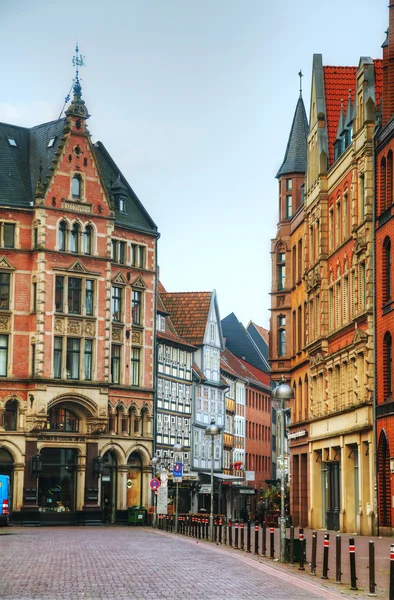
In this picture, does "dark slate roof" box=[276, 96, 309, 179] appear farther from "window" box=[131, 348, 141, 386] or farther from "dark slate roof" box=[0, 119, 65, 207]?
"window" box=[131, 348, 141, 386]

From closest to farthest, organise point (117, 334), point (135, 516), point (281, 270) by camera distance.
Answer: point (281, 270) → point (135, 516) → point (117, 334)

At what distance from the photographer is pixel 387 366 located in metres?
50.5

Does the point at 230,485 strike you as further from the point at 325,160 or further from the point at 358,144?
the point at 358,144

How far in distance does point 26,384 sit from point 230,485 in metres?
40.1

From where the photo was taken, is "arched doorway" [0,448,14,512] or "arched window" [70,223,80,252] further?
"arched window" [70,223,80,252]

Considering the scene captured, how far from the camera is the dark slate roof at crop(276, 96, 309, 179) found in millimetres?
73938

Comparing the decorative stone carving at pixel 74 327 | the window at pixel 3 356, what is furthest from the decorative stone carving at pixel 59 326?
the window at pixel 3 356

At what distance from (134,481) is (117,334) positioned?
9.35m

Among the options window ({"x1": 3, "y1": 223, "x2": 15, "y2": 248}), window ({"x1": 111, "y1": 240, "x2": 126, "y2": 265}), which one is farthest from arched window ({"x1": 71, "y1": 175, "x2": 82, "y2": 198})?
A: window ({"x1": 111, "y1": 240, "x2": 126, "y2": 265})

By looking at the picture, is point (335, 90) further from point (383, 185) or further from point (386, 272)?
point (386, 272)

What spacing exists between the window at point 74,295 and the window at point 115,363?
4755 millimetres

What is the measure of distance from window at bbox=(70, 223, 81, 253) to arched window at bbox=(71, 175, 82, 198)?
1886mm

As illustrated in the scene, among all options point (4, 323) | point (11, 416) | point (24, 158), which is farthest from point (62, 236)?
point (11, 416)

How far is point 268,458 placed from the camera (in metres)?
145
